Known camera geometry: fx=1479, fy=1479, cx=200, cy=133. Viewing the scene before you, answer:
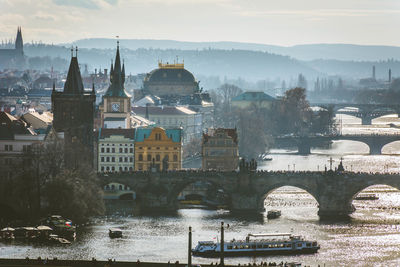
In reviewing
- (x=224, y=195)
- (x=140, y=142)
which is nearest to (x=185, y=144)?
(x=140, y=142)

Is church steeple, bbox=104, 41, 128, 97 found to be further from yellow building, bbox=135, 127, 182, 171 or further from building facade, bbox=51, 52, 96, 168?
building facade, bbox=51, 52, 96, 168

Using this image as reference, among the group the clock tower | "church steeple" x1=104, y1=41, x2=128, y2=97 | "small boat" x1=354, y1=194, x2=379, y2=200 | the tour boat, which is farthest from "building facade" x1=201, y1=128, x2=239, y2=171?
the tour boat

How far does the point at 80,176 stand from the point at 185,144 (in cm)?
5882

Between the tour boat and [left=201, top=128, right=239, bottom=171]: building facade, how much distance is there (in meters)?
41.0

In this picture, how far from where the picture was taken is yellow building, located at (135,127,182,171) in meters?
152

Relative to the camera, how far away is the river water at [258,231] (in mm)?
106500

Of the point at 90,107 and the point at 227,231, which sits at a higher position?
the point at 90,107

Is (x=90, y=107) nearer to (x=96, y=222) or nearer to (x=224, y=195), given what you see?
(x=224, y=195)

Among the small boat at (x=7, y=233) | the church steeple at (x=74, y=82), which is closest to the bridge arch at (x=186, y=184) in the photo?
the church steeple at (x=74, y=82)

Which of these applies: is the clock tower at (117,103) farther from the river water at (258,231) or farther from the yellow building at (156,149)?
the river water at (258,231)

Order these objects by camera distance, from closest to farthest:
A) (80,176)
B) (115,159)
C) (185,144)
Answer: (80,176)
(115,159)
(185,144)

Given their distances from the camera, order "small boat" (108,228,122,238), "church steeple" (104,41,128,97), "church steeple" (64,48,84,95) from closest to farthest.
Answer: "small boat" (108,228,122,238)
"church steeple" (64,48,84,95)
"church steeple" (104,41,128,97)

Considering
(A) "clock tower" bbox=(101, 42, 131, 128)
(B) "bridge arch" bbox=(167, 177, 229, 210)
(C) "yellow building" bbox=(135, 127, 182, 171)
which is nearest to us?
(B) "bridge arch" bbox=(167, 177, 229, 210)

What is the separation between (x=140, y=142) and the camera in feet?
500
